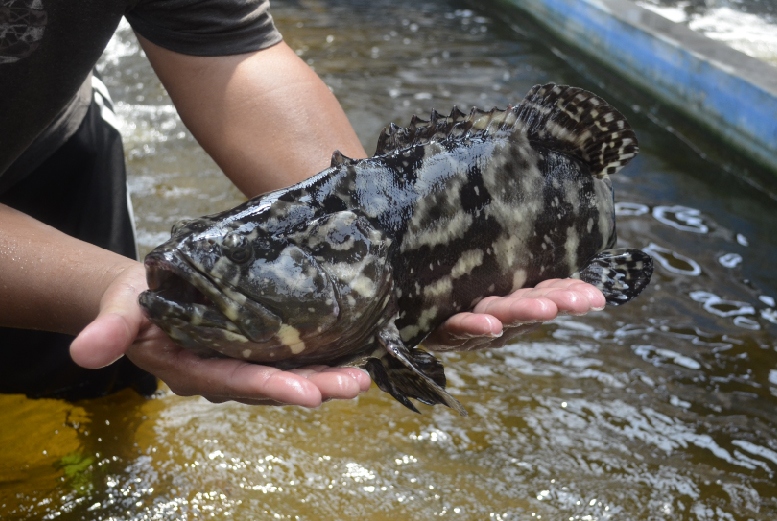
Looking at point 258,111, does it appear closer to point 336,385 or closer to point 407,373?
point 407,373

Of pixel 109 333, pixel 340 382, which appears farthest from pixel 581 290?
pixel 109 333

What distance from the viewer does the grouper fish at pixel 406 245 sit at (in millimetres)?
1973

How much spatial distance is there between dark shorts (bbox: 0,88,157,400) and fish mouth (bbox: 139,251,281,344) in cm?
164

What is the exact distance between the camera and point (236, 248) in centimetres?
197

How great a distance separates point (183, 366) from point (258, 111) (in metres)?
Answer: 1.24

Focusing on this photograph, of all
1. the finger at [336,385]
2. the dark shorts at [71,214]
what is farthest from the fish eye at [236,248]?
the dark shorts at [71,214]

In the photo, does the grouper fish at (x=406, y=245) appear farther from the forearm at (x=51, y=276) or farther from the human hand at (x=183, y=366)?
the forearm at (x=51, y=276)

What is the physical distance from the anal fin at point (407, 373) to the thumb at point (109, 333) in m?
0.73

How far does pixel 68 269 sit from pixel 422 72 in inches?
262

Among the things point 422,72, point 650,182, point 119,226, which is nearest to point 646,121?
point 650,182

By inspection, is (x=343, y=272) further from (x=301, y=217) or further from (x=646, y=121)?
(x=646, y=121)

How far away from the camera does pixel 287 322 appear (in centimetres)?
204

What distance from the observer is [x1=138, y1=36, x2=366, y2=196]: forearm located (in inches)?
115

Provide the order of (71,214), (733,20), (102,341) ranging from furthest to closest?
(733,20) < (71,214) < (102,341)
